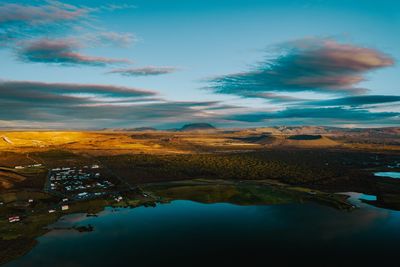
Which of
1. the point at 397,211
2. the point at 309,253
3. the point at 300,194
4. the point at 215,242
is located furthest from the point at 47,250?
the point at 397,211

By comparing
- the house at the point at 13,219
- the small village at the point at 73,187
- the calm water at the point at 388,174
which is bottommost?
the calm water at the point at 388,174

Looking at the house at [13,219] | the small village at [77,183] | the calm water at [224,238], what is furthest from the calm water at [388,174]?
the house at [13,219]

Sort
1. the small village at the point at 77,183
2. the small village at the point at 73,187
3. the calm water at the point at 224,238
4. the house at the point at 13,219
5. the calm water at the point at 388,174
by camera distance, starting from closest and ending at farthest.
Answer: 1. the calm water at the point at 224,238
2. the house at the point at 13,219
3. the small village at the point at 73,187
4. the small village at the point at 77,183
5. the calm water at the point at 388,174

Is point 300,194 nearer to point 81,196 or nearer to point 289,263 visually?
point 289,263

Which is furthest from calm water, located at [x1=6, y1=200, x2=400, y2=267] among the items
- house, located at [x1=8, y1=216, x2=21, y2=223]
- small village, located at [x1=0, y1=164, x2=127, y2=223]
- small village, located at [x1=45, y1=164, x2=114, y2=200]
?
small village, located at [x1=45, y1=164, x2=114, y2=200]

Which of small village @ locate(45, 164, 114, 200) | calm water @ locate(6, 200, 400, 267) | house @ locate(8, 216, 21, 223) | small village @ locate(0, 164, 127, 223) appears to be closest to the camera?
calm water @ locate(6, 200, 400, 267)

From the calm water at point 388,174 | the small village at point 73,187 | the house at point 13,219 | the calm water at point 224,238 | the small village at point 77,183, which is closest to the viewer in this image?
the calm water at point 224,238

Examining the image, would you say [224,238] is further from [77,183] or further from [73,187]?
[77,183]

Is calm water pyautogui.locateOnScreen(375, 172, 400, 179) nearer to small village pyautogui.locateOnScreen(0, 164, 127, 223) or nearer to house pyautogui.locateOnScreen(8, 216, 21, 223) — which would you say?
small village pyautogui.locateOnScreen(0, 164, 127, 223)

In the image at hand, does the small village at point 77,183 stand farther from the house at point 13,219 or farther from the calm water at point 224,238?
the calm water at point 224,238

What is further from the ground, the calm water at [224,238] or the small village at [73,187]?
the small village at [73,187]
